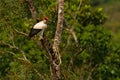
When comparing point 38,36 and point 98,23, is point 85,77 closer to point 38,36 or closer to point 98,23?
point 98,23

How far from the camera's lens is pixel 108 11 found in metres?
121

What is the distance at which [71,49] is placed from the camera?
931 inches

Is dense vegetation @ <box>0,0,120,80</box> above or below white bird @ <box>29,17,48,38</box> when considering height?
below

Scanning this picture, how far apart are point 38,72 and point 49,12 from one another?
9.12 ft

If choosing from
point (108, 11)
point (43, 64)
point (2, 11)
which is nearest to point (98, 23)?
point (43, 64)

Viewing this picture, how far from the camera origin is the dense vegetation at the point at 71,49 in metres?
20.2

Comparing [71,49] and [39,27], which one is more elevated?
[39,27]

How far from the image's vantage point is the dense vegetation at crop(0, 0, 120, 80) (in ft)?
66.3

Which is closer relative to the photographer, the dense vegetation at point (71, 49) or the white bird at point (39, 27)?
the white bird at point (39, 27)

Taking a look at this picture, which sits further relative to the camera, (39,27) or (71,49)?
(71,49)

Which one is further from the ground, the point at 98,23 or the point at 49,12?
the point at 49,12

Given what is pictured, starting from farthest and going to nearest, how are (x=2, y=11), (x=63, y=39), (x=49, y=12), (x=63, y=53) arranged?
(x=63, y=39), (x=63, y=53), (x=49, y=12), (x=2, y=11)

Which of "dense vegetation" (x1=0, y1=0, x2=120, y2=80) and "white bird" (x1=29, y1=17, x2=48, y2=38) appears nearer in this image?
"white bird" (x1=29, y1=17, x2=48, y2=38)

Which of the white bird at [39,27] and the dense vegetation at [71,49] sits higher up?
the white bird at [39,27]
